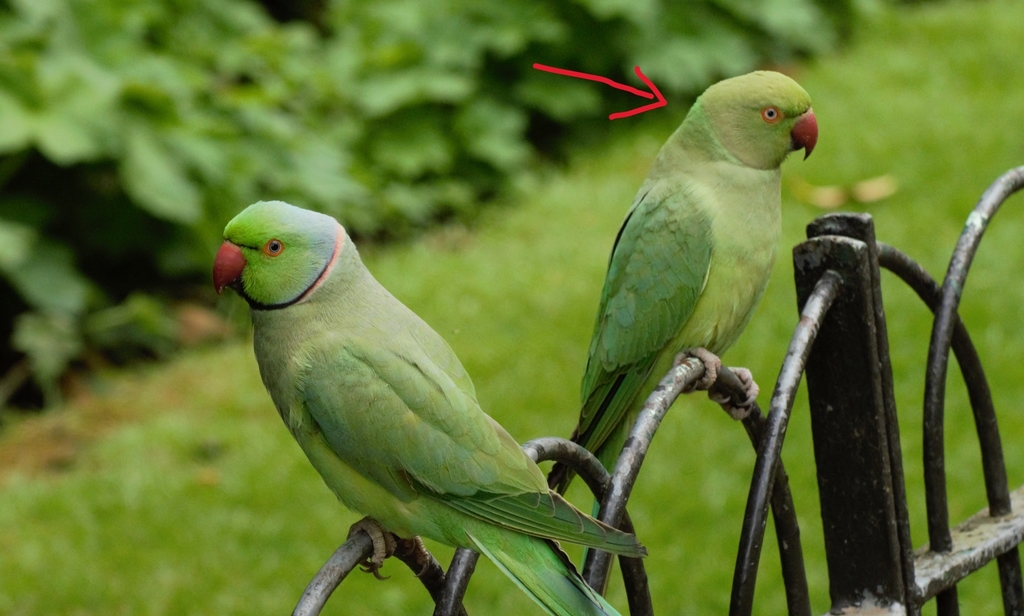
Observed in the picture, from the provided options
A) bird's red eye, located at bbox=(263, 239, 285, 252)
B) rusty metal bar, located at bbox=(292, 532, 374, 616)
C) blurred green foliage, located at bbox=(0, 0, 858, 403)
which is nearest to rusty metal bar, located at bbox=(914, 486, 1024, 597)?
rusty metal bar, located at bbox=(292, 532, 374, 616)

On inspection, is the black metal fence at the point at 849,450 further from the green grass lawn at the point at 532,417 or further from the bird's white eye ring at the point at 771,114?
the green grass lawn at the point at 532,417

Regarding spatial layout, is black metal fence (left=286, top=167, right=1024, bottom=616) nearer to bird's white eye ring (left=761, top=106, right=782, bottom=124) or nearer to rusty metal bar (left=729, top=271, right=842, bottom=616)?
rusty metal bar (left=729, top=271, right=842, bottom=616)

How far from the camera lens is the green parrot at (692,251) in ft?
6.95

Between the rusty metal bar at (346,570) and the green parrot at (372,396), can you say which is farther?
the green parrot at (372,396)

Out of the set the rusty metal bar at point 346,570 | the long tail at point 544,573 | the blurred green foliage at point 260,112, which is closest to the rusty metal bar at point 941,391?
the long tail at point 544,573

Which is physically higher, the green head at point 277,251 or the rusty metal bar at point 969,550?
the rusty metal bar at point 969,550

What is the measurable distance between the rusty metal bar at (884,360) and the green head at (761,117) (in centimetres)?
37

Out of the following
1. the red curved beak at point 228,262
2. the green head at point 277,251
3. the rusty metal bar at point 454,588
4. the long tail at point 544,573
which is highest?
the green head at point 277,251

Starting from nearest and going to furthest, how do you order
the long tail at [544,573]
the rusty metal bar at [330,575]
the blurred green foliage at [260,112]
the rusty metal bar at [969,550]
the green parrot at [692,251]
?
the rusty metal bar at [330,575] < the long tail at [544,573] < the rusty metal bar at [969,550] < the green parrot at [692,251] < the blurred green foliage at [260,112]

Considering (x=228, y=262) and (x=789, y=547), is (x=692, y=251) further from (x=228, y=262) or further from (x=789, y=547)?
(x=228, y=262)

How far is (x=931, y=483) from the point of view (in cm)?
182

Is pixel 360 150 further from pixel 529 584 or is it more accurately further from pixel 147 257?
pixel 529 584

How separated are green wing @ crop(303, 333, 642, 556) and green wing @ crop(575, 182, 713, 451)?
2.53ft

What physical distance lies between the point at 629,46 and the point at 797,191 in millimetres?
1393
